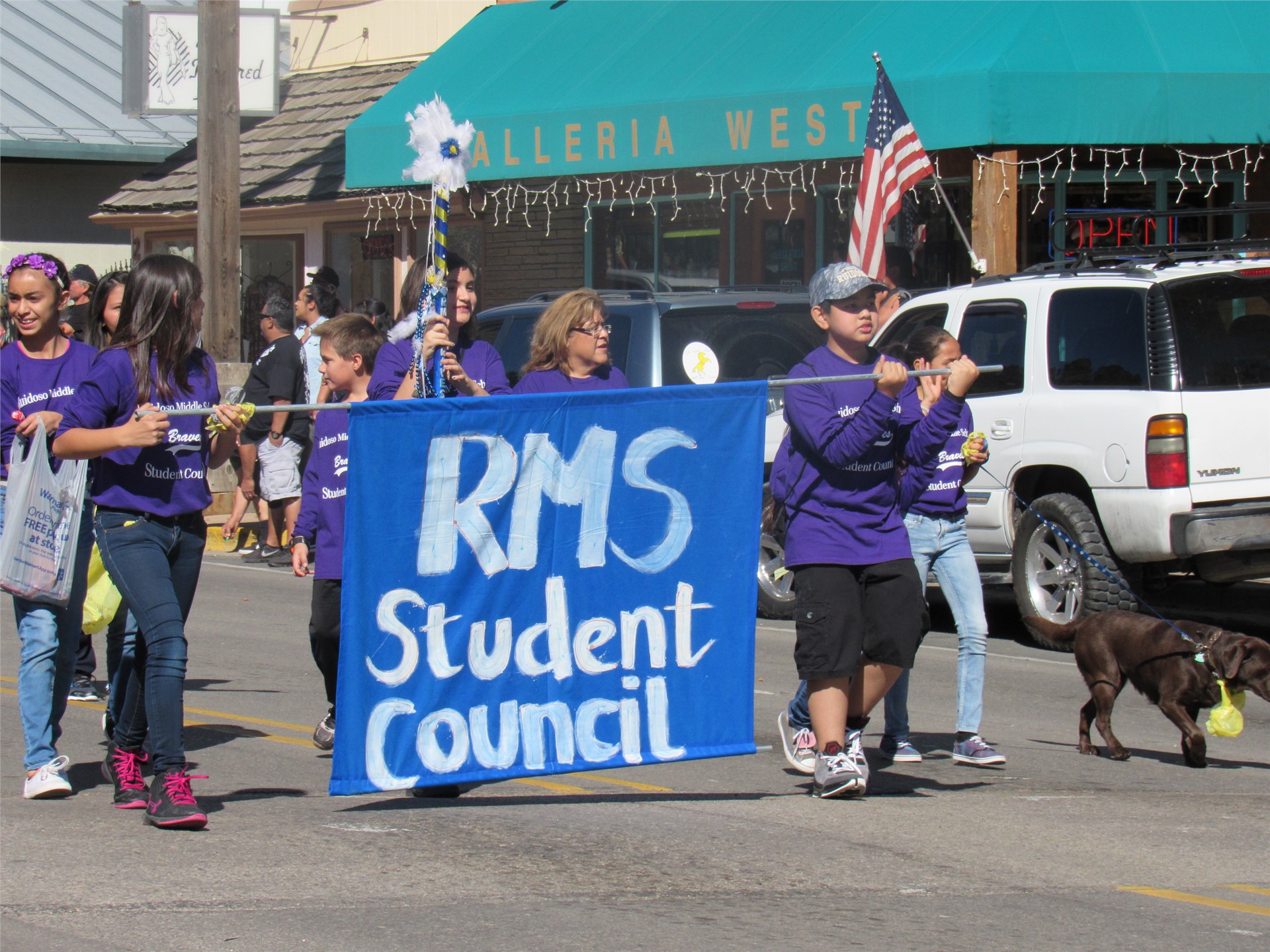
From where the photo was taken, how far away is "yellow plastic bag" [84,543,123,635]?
7316 millimetres

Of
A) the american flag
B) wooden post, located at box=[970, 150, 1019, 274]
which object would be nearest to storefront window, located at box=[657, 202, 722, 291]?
wooden post, located at box=[970, 150, 1019, 274]

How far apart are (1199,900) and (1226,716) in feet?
7.03

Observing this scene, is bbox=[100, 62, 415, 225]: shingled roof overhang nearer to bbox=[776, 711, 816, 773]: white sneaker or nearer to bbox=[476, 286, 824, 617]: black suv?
bbox=[476, 286, 824, 617]: black suv

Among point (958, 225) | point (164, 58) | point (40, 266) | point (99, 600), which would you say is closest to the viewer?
point (40, 266)

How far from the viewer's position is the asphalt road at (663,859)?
4.54m

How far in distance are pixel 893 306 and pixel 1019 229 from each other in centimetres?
912

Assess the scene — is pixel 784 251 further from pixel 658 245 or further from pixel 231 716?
pixel 231 716

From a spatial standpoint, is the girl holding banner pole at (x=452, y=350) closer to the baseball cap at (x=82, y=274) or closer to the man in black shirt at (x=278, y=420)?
the baseball cap at (x=82, y=274)

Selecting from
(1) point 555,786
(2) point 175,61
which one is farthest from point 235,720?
(2) point 175,61

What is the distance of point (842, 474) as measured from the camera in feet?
19.3

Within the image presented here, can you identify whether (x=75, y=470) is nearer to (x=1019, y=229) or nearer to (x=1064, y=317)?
(x=1064, y=317)

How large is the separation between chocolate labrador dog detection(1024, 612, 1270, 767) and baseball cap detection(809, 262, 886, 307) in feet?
7.24

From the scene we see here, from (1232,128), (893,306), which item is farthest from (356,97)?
(893,306)

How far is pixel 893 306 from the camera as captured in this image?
7289 mm
